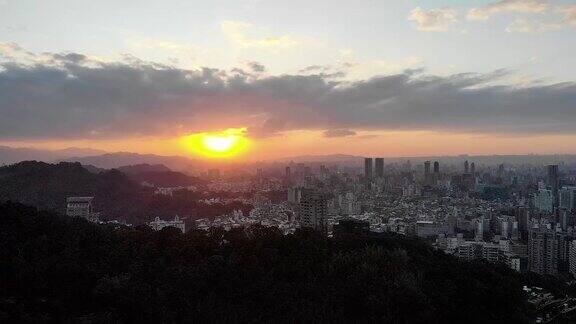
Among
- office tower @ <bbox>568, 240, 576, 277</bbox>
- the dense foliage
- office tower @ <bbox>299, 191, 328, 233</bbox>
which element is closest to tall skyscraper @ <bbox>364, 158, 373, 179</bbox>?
the dense foliage

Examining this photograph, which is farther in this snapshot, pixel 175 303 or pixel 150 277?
pixel 150 277

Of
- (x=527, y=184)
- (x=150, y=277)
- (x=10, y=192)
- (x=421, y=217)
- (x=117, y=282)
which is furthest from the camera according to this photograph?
(x=527, y=184)

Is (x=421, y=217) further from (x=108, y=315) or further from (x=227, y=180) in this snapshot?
Answer: (x=227, y=180)

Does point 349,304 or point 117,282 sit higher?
point 117,282

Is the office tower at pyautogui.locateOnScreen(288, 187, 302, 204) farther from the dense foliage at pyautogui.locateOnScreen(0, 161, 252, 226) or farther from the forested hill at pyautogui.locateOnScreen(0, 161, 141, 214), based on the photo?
the forested hill at pyautogui.locateOnScreen(0, 161, 141, 214)

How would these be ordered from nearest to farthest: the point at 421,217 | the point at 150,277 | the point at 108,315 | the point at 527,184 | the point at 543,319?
the point at 108,315 < the point at 150,277 < the point at 543,319 < the point at 421,217 < the point at 527,184

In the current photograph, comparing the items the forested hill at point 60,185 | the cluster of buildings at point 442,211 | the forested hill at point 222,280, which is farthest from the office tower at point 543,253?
the forested hill at point 60,185

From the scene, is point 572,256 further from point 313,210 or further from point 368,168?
point 368,168

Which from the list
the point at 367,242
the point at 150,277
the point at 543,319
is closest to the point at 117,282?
the point at 150,277

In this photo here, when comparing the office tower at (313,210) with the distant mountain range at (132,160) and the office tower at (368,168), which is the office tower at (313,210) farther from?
the distant mountain range at (132,160)
